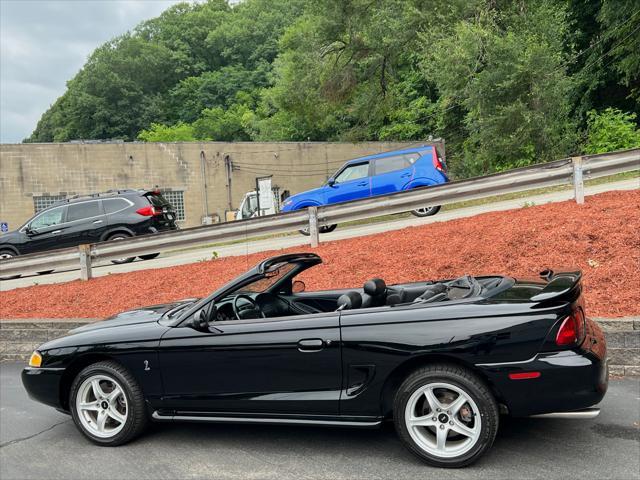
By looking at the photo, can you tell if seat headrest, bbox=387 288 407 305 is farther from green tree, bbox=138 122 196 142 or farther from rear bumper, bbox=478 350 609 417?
green tree, bbox=138 122 196 142

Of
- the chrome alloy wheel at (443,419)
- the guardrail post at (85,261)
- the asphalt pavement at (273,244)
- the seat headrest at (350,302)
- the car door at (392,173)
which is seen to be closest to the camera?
the chrome alloy wheel at (443,419)

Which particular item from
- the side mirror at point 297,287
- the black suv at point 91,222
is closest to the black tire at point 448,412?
the side mirror at point 297,287

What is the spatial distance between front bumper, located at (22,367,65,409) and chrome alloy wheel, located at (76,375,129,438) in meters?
0.22

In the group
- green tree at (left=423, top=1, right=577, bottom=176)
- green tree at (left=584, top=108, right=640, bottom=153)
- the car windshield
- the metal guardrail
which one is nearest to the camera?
the car windshield

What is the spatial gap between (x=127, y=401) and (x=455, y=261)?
16.1 feet

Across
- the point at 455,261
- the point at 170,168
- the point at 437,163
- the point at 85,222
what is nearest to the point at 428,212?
the point at 437,163

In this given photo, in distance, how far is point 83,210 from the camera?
47.9 feet

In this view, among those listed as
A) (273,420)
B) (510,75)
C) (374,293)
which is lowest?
(273,420)

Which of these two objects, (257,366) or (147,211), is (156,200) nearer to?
(147,211)

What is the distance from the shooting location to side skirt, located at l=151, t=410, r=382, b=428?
12.3 feet

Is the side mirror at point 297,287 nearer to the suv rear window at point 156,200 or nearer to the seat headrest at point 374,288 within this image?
the seat headrest at point 374,288

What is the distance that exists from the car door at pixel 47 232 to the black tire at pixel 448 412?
42.7ft

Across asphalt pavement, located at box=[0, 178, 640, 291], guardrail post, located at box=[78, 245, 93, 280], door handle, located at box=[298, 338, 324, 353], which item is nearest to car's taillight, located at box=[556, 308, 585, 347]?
door handle, located at box=[298, 338, 324, 353]

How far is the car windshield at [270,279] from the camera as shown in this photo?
441cm
